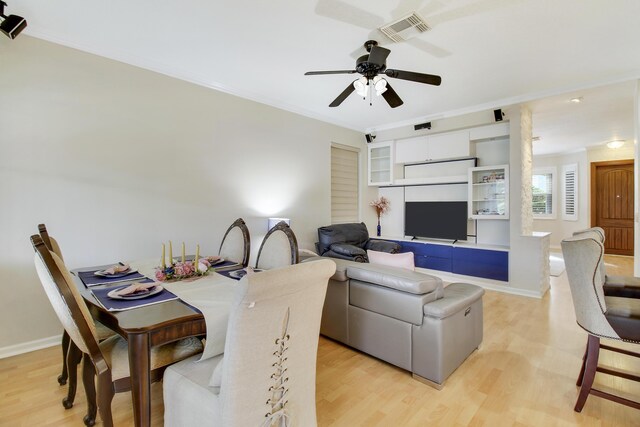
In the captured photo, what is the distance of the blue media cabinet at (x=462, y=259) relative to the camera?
4.50 m

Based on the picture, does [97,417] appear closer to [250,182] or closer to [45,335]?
[45,335]

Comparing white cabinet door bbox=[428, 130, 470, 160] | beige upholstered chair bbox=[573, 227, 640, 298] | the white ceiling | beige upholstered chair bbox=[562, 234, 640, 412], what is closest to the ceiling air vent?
the white ceiling

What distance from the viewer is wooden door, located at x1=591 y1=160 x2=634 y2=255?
7316 mm

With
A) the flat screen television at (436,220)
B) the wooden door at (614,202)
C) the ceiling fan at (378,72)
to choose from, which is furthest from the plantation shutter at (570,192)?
the ceiling fan at (378,72)

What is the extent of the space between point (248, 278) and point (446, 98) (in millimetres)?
4368

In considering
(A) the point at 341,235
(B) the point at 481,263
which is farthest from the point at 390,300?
(B) the point at 481,263

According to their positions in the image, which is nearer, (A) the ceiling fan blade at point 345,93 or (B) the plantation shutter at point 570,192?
(A) the ceiling fan blade at point 345,93

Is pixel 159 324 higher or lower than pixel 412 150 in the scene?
lower

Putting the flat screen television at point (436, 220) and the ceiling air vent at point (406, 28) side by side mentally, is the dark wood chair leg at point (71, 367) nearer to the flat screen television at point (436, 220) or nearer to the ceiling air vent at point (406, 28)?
the ceiling air vent at point (406, 28)

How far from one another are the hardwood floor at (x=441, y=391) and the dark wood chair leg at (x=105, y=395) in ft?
1.42

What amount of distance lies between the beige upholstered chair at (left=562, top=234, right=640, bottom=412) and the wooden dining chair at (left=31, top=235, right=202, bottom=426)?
7.71 feet

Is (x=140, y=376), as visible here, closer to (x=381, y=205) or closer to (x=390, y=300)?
(x=390, y=300)

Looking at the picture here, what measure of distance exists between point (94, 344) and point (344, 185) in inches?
191

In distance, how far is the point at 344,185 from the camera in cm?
587
